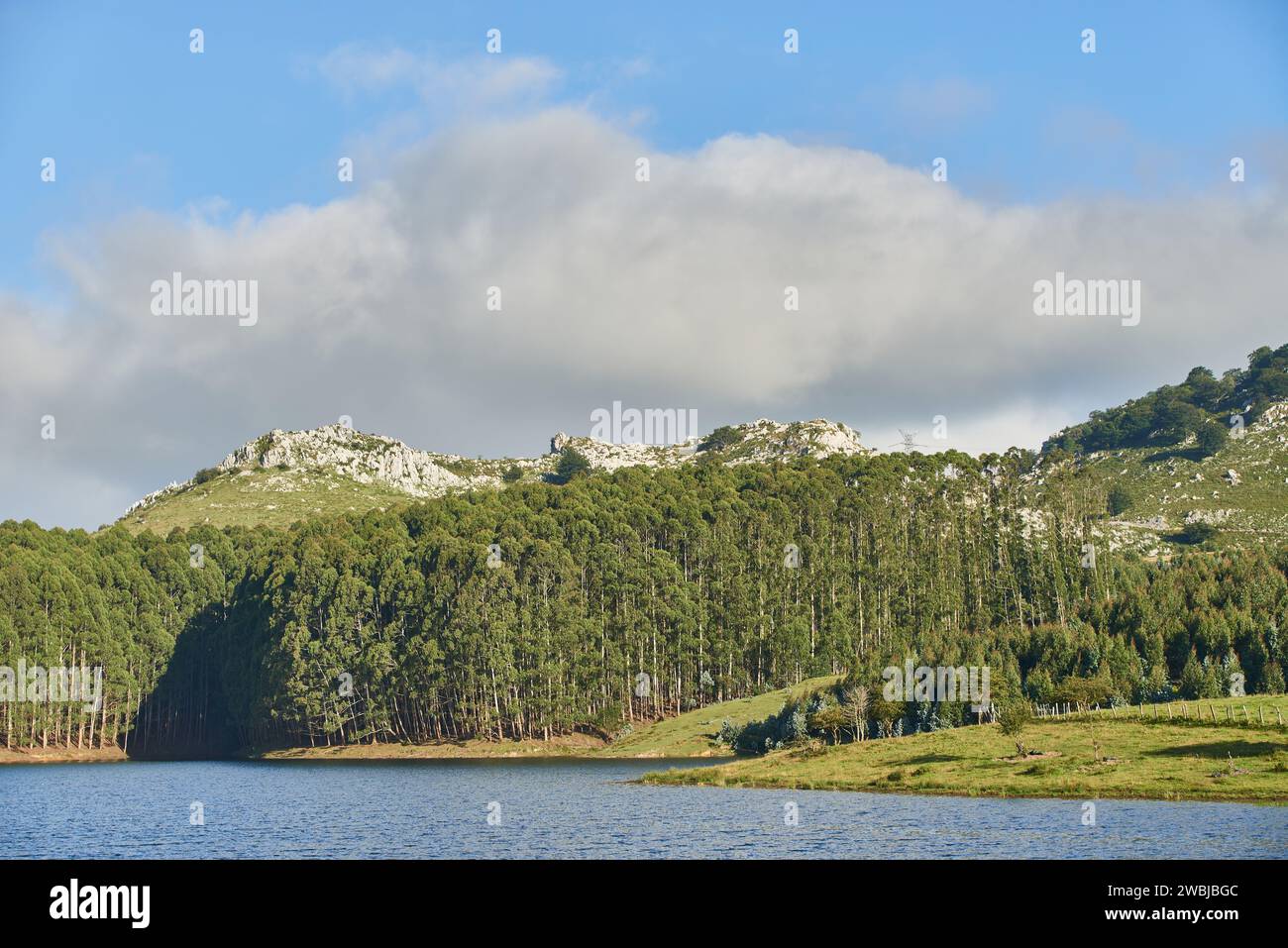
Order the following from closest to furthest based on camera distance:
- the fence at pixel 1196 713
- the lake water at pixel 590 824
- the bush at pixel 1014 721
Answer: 1. the lake water at pixel 590 824
2. the fence at pixel 1196 713
3. the bush at pixel 1014 721

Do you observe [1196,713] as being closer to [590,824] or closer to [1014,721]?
[1014,721]

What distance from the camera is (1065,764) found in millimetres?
102750

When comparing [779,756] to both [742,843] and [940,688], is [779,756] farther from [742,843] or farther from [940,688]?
[742,843]

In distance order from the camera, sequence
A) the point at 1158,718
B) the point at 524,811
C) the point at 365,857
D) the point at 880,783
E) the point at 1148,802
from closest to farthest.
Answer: the point at 365,857 → the point at 1148,802 → the point at 524,811 → the point at 880,783 → the point at 1158,718

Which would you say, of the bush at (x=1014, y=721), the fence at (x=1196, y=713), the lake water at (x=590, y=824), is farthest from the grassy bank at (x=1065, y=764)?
the lake water at (x=590, y=824)

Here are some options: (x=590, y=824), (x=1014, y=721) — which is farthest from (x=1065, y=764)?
(x=590, y=824)

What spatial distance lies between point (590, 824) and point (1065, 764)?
4266cm

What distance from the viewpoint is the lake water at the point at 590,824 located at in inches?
2702

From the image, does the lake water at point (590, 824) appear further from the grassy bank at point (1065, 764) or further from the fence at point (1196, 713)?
the fence at point (1196, 713)

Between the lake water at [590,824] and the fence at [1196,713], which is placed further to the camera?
the fence at [1196,713]

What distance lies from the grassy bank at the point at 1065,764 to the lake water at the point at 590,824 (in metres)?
4.06
